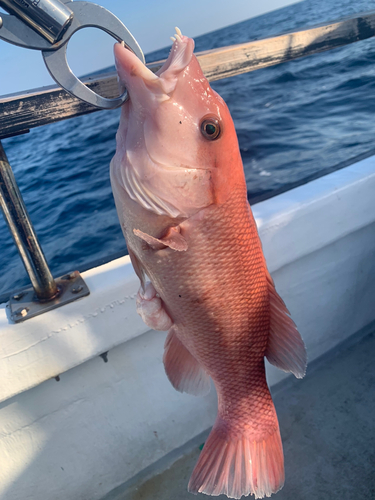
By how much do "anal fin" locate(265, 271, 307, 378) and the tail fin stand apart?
259mm

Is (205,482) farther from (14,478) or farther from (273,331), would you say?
(14,478)

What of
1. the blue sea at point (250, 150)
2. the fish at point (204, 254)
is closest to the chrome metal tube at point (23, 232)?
the blue sea at point (250, 150)

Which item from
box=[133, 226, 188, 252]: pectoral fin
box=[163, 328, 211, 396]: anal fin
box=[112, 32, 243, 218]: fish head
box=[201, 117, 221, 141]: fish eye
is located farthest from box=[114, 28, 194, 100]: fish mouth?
box=[163, 328, 211, 396]: anal fin

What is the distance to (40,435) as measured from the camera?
1.86 metres

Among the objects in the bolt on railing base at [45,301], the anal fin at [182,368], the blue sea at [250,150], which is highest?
the bolt on railing base at [45,301]

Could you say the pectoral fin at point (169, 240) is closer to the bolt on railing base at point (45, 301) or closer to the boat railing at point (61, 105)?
the boat railing at point (61, 105)

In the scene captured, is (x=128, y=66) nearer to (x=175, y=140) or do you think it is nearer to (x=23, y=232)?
(x=175, y=140)

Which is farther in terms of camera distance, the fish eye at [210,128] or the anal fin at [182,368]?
the anal fin at [182,368]

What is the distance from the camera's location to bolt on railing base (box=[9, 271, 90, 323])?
1629mm

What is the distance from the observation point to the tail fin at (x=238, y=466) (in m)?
1.18

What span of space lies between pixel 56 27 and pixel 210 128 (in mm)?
418

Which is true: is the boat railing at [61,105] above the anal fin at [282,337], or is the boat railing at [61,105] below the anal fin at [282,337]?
above

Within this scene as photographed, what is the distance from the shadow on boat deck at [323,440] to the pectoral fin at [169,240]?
1.62 meters

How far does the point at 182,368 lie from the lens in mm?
1354
